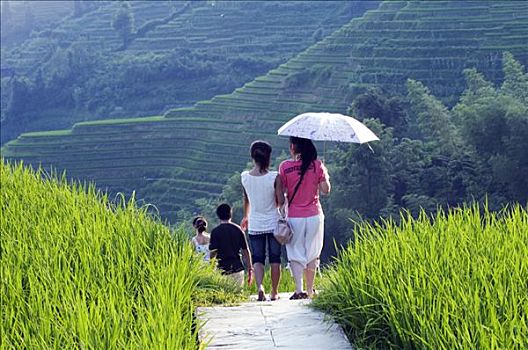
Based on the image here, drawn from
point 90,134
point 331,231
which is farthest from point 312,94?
point 331,231

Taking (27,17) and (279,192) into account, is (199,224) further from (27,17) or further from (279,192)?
(27,17)

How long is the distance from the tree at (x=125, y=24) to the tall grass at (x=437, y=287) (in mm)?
80054

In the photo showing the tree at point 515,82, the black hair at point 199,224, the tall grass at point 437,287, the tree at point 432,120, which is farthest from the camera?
the tree at point 432,120

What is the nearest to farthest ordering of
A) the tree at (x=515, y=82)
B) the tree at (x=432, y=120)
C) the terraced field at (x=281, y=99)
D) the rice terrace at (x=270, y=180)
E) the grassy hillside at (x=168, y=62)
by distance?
the rice terrace at (x=270, y=180), the tree at (x=515, y=82), the tree at (x=432, y=120), the terraced field at (x=281, y=99), the grassy hillside at (x=168, y=62)

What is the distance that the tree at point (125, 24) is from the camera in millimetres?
83262

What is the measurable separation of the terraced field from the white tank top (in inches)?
1474

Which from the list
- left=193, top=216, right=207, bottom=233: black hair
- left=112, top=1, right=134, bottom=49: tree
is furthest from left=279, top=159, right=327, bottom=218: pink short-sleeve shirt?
left=112, top=1, right=134, bottom=49: tree

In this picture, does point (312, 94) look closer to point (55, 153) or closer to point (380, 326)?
point (55, 153)

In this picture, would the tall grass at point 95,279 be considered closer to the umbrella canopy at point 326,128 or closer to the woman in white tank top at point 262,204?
the woman in white tank top at point 262,204

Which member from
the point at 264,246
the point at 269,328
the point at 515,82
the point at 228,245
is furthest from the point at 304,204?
the point at 515,82

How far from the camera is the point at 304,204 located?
5.97 m

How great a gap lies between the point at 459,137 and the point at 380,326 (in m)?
29.5

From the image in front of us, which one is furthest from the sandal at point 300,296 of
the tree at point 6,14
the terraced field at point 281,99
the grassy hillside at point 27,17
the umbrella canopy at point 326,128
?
the tree at point 6,14

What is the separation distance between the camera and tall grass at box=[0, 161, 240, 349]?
361 cm
